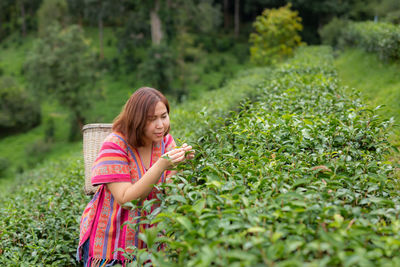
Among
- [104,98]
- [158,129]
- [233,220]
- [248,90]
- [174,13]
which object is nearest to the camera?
[233,220]

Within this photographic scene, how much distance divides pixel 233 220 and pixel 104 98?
23338 mm

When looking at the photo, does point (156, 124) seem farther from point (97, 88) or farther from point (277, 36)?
point (97, 88)

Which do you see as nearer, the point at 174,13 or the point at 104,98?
the point at 174,13

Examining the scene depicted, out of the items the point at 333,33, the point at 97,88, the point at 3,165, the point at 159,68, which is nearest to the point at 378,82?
the point at 159,68

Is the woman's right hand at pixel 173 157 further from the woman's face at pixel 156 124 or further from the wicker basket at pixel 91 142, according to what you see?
the wicker basket at pixel 91 142

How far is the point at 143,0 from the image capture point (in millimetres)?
22406

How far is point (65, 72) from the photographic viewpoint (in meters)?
21.6

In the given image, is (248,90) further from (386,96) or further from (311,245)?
(311,245)

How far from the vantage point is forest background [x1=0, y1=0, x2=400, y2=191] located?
2173cm

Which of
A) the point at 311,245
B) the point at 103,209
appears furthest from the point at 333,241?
the point at 103,209

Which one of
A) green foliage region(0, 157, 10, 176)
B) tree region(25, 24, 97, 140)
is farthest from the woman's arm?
tree region(25, 24, 97, 140)

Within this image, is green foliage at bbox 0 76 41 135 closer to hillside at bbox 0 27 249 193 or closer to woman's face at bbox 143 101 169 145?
hillside at bbox 0 27 249 193

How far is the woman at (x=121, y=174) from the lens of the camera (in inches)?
87.0

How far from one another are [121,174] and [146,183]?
22 cm
